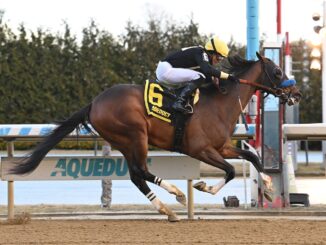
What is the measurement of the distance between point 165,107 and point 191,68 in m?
0.75

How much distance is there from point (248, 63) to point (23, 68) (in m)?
22.0

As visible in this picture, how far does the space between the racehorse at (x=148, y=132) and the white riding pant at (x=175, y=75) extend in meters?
0.28

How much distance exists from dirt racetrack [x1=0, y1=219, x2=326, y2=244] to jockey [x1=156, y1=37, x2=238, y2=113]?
158 centimetres

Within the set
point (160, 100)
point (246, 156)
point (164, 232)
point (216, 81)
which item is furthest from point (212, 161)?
point (164, 232)

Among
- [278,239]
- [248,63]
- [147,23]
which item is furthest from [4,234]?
[147,23]

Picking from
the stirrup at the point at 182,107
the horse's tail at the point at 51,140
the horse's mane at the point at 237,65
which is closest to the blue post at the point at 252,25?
the horse's mane at the point at 237,65

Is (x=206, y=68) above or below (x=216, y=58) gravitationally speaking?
below

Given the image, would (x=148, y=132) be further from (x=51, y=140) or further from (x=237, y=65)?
(x=237, y=65)

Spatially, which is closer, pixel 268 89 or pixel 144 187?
pixel 144 187

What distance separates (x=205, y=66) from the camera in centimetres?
1141

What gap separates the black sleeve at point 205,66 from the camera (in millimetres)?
11414

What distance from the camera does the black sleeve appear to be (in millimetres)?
11414

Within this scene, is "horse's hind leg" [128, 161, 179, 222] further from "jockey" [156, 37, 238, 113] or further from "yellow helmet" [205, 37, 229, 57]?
"yellow helmet" [205, 37, 229, 57]

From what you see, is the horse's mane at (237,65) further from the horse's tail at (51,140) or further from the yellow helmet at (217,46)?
the horse's tail at (51,140)
